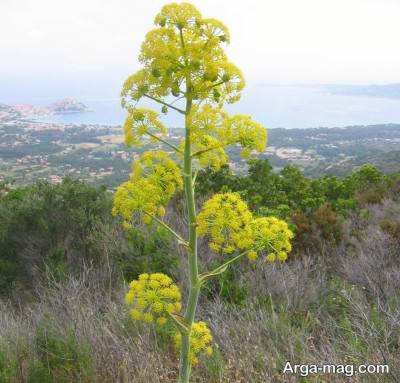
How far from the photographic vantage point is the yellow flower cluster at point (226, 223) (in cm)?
272

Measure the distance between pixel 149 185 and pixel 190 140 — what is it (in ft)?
1.36

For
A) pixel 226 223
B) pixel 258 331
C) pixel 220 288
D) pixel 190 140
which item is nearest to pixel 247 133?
pixel 190 140

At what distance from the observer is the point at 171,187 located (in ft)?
9.45

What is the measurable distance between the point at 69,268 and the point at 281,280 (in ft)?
12.6

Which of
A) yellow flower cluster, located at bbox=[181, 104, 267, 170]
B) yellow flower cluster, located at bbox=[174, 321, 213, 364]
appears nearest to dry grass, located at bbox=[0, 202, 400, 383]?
yellow flower cluster, located at bbox=[174, 321, 213, 364]

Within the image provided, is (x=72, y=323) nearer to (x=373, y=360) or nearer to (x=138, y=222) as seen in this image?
(x=373, y=360)

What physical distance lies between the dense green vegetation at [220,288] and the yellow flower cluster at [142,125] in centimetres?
208

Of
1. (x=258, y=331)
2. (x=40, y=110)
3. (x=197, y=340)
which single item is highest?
(x=40, y=110)

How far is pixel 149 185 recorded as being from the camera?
2.85 m

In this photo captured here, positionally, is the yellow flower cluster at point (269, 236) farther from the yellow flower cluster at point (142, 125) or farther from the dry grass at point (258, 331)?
the dry grass at point (258, 331)

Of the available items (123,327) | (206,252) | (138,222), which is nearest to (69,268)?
(138,222)

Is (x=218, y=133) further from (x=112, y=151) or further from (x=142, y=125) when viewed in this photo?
(x=112, y=151)

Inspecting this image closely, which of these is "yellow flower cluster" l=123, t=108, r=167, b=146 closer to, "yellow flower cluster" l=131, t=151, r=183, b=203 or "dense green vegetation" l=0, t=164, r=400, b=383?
"yellow flower cluster" l=131, t=151, r=183, b=203

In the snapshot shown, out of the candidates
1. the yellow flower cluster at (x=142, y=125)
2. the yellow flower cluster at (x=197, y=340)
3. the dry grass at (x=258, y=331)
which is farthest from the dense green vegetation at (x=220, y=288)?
the yellow flower cluster at (x=142, y=125)
